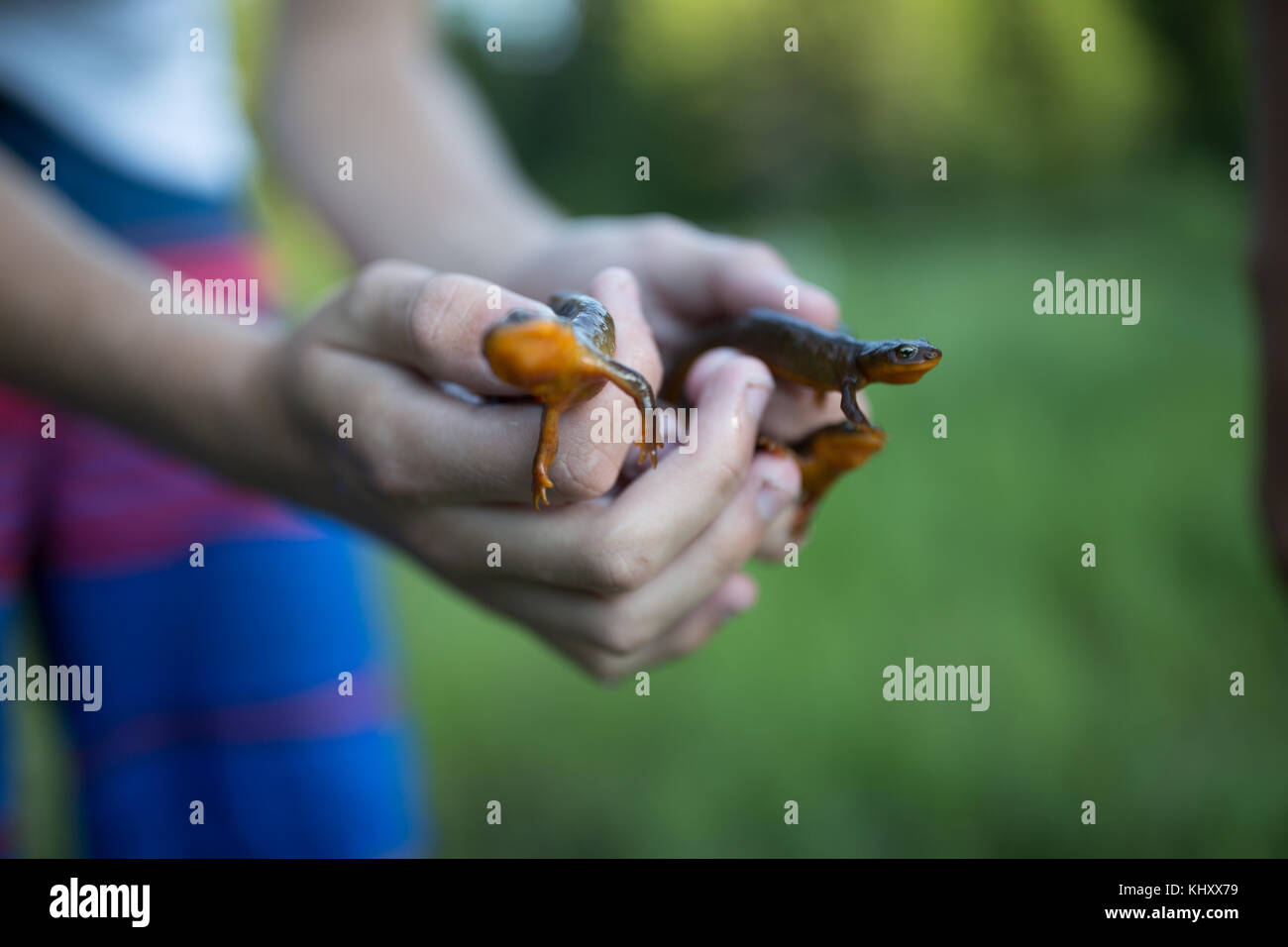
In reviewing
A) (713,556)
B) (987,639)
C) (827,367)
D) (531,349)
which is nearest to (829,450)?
(827,367)

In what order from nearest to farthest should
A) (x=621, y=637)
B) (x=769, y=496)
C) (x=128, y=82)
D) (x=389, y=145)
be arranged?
(x=621, y=637) → (x=769, y=496) → (x=128, y=82) → (x=389, y=145)

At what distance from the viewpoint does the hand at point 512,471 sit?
1920 mm

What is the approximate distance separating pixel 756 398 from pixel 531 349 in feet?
2.23

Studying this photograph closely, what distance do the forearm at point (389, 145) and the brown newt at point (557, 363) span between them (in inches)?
42.0

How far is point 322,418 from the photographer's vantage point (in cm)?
214

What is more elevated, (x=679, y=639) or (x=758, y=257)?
(x=758, y=257)

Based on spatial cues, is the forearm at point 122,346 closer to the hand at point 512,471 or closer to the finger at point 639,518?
the hand at point 512,471

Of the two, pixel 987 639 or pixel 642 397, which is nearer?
pixel 642 397

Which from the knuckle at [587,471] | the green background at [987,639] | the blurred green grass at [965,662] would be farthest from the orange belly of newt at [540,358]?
Answer: the blurred green grass at [965,662]

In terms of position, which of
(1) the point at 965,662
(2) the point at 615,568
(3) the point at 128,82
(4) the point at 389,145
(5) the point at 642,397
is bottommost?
(1) the point at 965,662

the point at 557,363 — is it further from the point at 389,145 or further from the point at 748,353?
the point at 389,145

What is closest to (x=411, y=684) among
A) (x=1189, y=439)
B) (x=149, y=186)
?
(x=149, y=186)

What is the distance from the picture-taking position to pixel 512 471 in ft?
6.40
